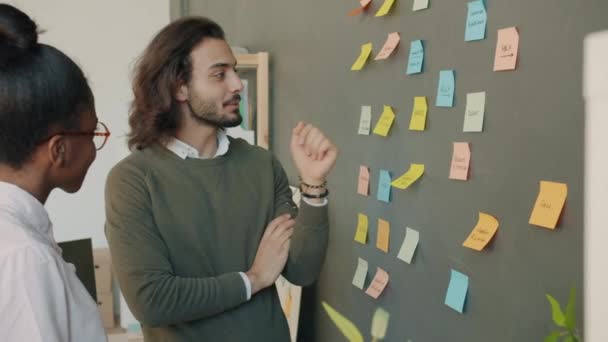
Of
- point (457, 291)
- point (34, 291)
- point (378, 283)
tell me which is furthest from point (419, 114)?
point (34, 291)

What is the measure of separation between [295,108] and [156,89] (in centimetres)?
90

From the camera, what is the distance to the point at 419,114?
163cm

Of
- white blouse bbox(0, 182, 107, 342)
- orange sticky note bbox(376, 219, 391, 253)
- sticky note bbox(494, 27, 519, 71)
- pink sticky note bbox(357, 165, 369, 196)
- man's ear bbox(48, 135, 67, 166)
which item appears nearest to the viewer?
white blouse bbox(0, 182, 107, 342)

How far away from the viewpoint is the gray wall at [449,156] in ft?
3.85

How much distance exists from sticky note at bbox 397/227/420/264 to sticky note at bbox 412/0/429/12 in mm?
585

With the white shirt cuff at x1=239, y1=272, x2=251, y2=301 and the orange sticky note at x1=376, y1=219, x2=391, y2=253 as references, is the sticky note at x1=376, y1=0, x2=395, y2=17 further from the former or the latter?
the white shirt cuff at x1=239, y1=272, x2=251, y2=301

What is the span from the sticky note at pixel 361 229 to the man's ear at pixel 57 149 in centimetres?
114

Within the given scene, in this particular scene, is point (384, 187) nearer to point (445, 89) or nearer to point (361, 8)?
point (445, 89)

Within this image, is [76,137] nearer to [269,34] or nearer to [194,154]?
[194,154]

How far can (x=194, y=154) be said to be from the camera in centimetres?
156

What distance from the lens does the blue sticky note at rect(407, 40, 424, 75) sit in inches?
63.4

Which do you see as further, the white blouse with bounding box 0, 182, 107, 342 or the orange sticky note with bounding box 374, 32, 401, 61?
the orange sticky note with bounding box 374, 32, 401, 61

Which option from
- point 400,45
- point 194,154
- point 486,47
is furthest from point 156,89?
point 486,47

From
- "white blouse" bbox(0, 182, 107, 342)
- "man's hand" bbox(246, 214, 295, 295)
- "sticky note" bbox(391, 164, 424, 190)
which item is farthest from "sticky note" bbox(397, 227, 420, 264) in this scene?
"white blouse" bbox(0, 182, 107, 342)
